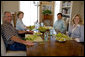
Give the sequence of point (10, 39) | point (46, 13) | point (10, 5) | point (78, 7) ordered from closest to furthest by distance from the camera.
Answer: point (10, 39) → point (78, 7) → point (10, 5) → point (46, 13)

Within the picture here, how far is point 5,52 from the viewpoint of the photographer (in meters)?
1.74

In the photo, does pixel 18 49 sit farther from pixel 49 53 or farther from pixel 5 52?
pixel 49 53

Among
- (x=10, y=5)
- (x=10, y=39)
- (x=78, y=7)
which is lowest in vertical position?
(x=10, y=39)

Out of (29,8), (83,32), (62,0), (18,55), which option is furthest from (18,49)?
(29,8)

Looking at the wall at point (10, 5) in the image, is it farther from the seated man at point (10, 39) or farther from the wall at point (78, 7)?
the seated man at point (10, 39)

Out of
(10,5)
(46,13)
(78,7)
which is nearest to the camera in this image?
(78,7)

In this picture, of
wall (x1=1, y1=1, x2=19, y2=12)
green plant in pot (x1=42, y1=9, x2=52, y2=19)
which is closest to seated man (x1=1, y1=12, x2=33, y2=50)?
wall (x1=1, y1=1, x2=19, y2=12)

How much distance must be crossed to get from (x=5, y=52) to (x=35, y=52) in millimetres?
707

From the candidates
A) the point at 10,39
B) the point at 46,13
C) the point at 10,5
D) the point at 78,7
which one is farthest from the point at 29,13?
the point at 10,39

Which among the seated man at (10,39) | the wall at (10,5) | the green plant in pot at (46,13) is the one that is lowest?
the seated man at (10,39)

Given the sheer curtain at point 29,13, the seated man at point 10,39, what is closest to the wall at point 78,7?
the sheer curtain at point 29,13

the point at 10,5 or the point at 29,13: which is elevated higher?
the point at 10,5

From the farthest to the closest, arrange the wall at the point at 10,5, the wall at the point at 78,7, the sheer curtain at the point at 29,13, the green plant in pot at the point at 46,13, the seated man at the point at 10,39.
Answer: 1. the sheer curtain at the point at 29,13
2. the green plant in pot at the point at 46,13
3. the wall at the point at 10,5
4. the wall at the point at 78,7
5. the seated man at the point at 10,39

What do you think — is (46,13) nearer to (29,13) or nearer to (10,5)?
(29,13)
